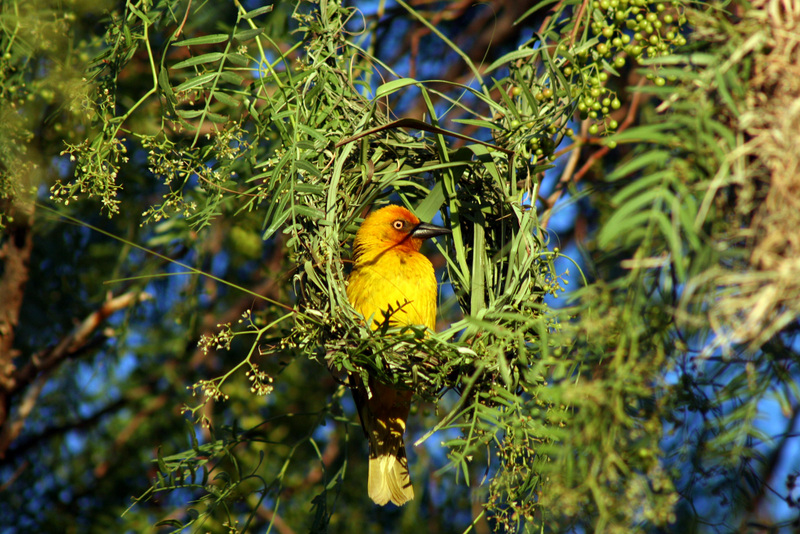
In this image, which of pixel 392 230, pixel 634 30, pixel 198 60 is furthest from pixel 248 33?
pixel 634 30

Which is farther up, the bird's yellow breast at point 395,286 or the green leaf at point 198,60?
the green leaf at point 198,60

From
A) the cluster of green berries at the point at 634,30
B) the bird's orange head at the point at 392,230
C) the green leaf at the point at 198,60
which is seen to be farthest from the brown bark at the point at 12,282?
the cluster of green berries at the point at 634,30

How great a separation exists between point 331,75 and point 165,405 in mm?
4025

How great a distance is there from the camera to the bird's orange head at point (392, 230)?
10.7 feet

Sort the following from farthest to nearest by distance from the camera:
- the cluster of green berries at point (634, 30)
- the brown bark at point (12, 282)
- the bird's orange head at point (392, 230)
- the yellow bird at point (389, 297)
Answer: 1. the brown bark at point (12, 282)
2. the bird's orange head at point (392, 230)
3. the yellow bird at point (389, 297)
4. the cluster of green berries at point (634, 30)

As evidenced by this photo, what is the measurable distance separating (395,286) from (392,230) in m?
0.29

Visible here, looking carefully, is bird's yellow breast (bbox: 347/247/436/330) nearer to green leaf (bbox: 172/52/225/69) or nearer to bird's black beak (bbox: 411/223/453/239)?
bird's black beak (bbox: 411/223/453/239)

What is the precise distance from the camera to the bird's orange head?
129 inches

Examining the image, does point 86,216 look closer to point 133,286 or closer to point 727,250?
point 133,286

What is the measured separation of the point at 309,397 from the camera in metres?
5.61

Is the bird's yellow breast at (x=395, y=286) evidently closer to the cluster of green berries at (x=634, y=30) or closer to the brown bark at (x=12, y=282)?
the cluster of green berries at (x=634, y=30)

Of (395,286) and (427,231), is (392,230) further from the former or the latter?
(395,286)

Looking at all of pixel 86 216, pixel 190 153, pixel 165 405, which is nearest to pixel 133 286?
Answer: pixel 86 216

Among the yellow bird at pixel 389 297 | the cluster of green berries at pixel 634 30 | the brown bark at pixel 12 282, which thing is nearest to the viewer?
the cluster of green berries at pixel 634 30
